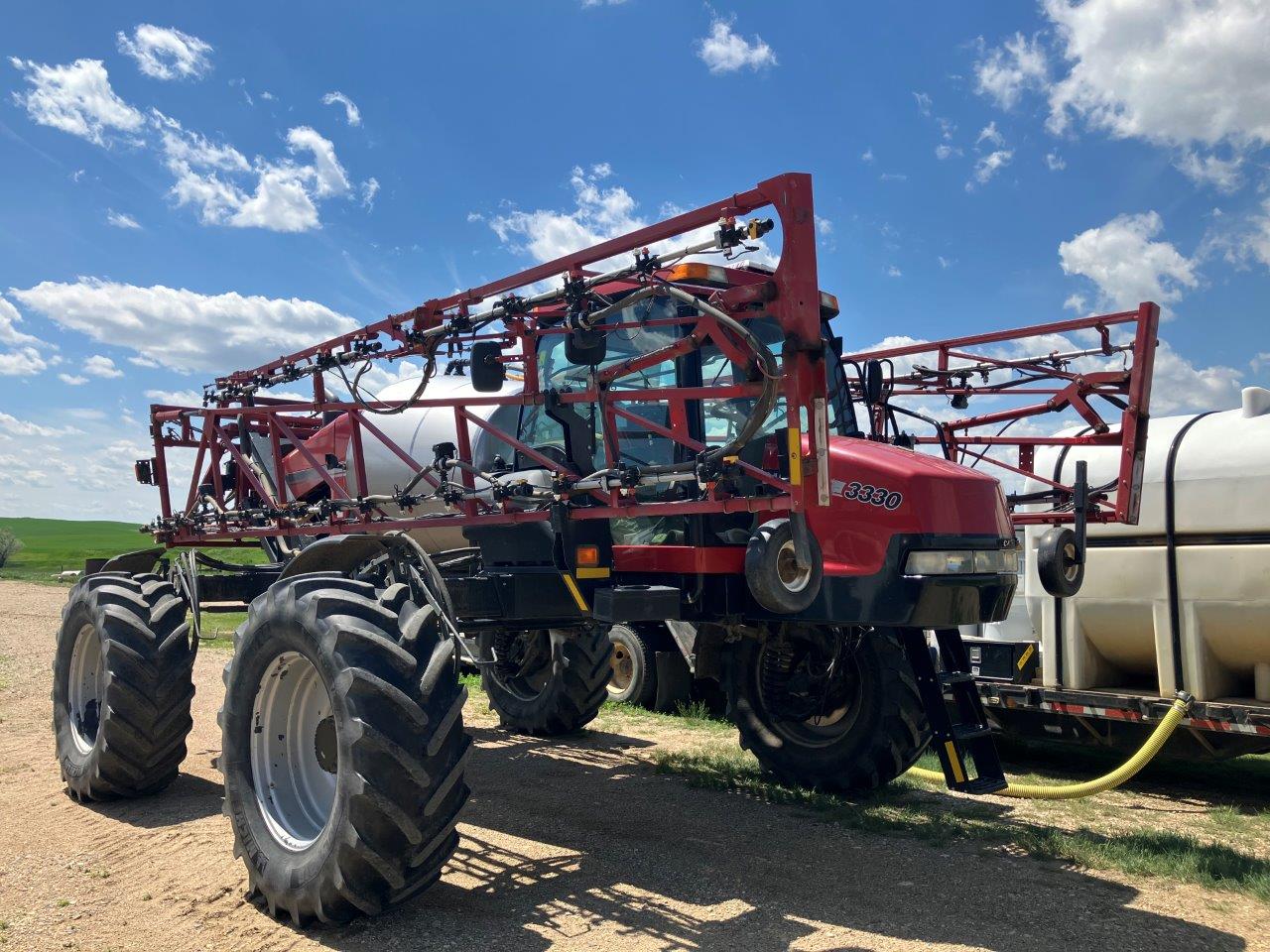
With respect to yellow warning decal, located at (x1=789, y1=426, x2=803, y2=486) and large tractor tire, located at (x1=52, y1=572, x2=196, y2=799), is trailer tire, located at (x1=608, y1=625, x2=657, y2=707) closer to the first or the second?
large tractor tire, located at (x1=52, y1=572, x2=196, y2=799)

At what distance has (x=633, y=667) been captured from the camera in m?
11.1

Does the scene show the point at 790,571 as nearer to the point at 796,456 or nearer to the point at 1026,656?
the point at 796,456

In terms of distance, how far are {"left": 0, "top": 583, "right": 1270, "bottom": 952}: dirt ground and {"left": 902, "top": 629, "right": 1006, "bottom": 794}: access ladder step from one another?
0.46m

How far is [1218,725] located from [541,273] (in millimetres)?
5436

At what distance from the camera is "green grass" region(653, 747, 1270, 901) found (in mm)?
5570

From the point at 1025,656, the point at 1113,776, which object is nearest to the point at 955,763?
the point at 1113,776

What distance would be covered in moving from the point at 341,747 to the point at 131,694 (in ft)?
9.22

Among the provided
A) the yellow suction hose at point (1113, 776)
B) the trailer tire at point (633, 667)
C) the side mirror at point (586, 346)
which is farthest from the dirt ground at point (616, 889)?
the trailer tire at point (633, 667)

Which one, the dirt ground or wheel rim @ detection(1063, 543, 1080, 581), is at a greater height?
wheel rim @ detection(1063, 543, 1080, 581)

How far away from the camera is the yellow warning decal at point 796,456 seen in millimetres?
4676

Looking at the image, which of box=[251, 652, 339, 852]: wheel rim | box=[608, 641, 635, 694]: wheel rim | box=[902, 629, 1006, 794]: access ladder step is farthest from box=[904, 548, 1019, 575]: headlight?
box=[608, 641, 635, 694]: wheel rim

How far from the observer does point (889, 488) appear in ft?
18.6

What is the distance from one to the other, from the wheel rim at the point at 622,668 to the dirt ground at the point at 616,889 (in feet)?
12.4

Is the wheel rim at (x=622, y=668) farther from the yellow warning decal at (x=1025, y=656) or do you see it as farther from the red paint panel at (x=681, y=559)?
the red paint panel at (x=681, y=559)
